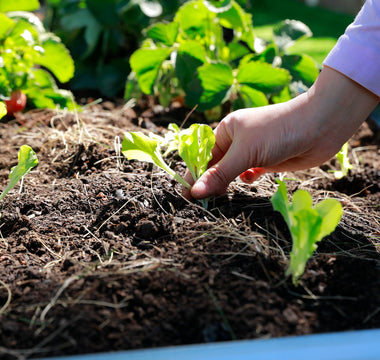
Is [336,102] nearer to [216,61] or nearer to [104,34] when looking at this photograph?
[216,61]

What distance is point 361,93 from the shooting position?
129 centimetres

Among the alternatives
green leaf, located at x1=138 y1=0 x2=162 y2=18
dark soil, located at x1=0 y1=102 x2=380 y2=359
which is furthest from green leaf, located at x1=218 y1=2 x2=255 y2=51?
green leaf, located at x1=138 y1=0 x2=162 y2=18

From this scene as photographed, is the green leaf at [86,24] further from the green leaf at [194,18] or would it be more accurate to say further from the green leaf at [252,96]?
the green leaf at [252,96]

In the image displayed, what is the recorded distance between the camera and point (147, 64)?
204 centimetres

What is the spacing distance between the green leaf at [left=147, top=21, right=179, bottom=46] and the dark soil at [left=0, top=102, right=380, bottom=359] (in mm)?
613

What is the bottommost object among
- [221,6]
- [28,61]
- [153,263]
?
[153,263]

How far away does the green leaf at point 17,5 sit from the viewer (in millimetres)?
2211

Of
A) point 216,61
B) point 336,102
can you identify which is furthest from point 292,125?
point 216,61

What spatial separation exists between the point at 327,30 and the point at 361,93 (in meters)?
3.02

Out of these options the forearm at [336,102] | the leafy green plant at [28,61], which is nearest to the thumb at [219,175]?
the forearm at [336,102]

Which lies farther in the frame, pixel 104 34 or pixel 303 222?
pixel 104 34

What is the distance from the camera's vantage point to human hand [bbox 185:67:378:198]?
129 centimetres

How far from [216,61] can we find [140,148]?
32.1 inches

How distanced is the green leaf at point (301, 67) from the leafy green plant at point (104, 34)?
1.07m
